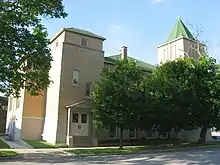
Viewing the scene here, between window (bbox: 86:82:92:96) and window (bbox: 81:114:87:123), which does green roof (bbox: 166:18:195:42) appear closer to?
window (bbox: 86:82:92:96)

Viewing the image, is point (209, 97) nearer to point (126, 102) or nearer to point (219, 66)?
point (219, 66)

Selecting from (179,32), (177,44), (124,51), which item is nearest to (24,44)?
(124,51)

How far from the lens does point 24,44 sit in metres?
18.5

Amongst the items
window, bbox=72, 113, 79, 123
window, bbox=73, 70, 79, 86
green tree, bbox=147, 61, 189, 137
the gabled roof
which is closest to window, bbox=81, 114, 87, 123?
window, bbox=72, 113, 79, 123

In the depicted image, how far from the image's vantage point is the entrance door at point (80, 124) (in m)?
27.3

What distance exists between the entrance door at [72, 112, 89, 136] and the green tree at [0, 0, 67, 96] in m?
7.92

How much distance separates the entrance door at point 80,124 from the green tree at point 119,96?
12.8 ft

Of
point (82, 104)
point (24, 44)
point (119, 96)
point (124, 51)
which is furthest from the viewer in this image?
point (124, 51)

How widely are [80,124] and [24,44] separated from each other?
37.2 ft

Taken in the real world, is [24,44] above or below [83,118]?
above

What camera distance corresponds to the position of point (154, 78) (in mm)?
25859

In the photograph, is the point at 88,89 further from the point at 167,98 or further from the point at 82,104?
the point at 167,98

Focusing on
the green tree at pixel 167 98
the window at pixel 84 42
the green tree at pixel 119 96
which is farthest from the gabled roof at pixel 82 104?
the green tree at pixel 167 98

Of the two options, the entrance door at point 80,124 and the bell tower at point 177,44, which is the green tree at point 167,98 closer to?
the entrance door at point 80,124
